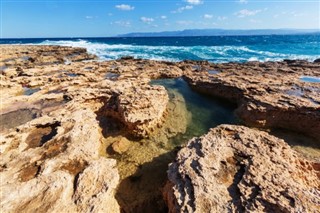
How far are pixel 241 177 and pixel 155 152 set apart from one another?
3.75 meters

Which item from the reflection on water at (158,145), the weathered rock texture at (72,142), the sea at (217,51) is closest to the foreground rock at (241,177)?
the reflection on water at (158,145)

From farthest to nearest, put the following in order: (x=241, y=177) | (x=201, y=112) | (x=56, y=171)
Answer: (x=201, y=112)
(x=56, y=171)
(x=241, y=177)

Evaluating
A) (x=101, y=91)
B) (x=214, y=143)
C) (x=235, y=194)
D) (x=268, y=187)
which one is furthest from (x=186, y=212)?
(x=101, y=91)

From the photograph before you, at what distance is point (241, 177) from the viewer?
4738 mm

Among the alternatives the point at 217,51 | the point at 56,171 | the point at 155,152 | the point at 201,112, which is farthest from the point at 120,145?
the point at 217,51

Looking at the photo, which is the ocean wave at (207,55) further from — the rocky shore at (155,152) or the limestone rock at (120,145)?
the limestone rock at (120,145)

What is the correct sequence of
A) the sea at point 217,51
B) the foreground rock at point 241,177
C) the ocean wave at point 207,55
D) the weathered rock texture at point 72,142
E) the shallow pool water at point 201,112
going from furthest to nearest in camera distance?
the sea at point 217,51
the ocean wave at point 207,55
the shallow pool water at point 201,112
the weathered rock texture at point 72,142
the foreground rock at point 241,177

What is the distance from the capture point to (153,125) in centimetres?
915

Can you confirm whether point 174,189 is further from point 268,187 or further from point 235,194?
point 268,187

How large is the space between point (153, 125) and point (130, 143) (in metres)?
1.31

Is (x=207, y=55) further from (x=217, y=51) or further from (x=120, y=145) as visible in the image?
(x=120, y=145)

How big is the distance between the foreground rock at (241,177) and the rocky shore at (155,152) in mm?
22

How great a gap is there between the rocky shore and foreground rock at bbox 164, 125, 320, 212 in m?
0.02

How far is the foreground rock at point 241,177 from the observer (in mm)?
3963
